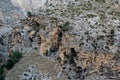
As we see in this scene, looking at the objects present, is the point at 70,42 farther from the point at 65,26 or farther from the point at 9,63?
the point at 9,63

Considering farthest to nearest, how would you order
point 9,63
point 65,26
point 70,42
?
point 9,63 → point 65,26 → point 70,42

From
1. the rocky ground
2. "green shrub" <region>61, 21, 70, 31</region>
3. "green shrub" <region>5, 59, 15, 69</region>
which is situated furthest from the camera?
"green shrub" <region>5, 59, 15, 69</region>

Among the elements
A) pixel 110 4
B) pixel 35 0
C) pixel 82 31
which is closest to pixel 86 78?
pixel 82 31

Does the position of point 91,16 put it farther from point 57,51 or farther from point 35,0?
point 35,0

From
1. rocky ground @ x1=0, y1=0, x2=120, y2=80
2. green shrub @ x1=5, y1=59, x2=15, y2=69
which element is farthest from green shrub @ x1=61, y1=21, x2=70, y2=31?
green shrub @ x1=5, y1=59, x2=15, y2=69

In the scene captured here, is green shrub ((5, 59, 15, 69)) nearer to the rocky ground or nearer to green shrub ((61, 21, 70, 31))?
the rocky ground

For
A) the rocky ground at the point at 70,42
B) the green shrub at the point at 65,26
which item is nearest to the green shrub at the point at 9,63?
the rocky ground at the point at 70,42

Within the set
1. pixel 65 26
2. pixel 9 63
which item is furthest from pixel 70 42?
pixel 9 63

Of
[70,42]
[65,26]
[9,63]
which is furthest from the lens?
[9,63]
